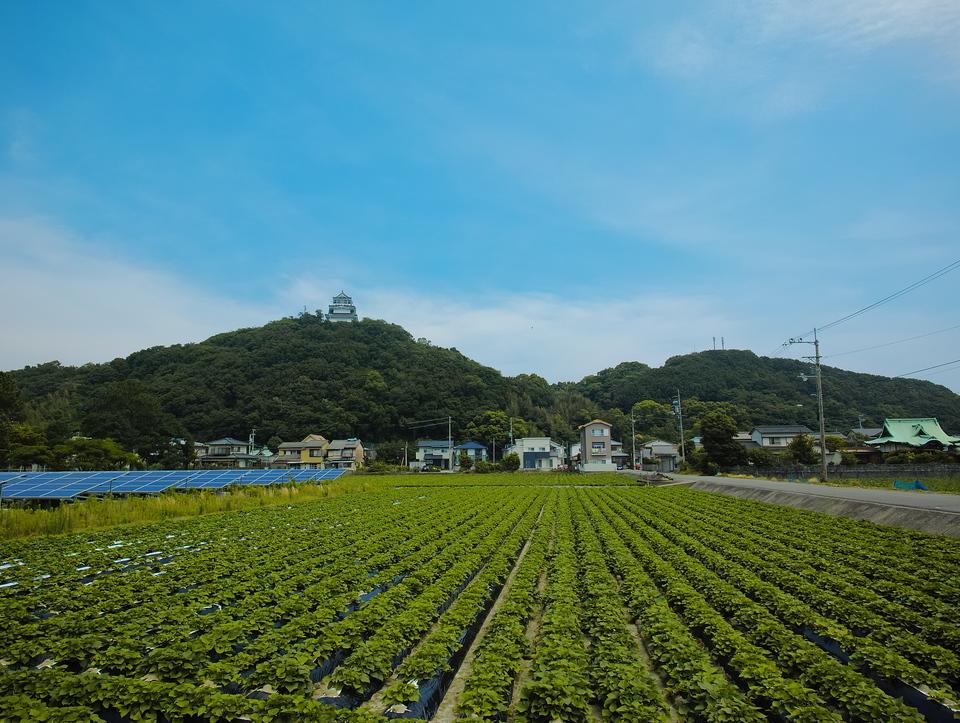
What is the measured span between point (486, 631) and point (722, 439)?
163 ft

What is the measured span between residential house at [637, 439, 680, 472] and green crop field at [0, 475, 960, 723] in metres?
55.9

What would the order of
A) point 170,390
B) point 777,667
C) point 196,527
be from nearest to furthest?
point 777,667 → point 196,527 → point 170,390

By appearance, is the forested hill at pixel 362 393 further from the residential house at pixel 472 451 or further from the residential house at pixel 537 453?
the residential house at pixel 472 451

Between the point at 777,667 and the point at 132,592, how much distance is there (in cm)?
1014

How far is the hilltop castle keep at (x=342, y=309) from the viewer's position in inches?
6093

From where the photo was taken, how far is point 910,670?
17.6 ft

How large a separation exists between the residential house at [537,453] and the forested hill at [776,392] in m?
28.0

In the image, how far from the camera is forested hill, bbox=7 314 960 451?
7275cm

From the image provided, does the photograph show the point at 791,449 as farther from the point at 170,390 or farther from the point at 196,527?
the point at 170,390

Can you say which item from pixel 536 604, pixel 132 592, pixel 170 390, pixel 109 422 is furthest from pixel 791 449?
pixel 170 390

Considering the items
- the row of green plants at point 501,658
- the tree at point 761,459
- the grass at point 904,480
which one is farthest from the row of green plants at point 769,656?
the tree at point 761,459

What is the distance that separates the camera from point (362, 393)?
303 ft

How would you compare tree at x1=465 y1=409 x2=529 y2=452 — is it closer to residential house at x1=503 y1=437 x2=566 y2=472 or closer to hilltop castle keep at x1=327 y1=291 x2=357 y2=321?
residential house at x1=503 y1=437 x2=566 y2=472

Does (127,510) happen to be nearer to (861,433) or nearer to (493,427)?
(493,427)
